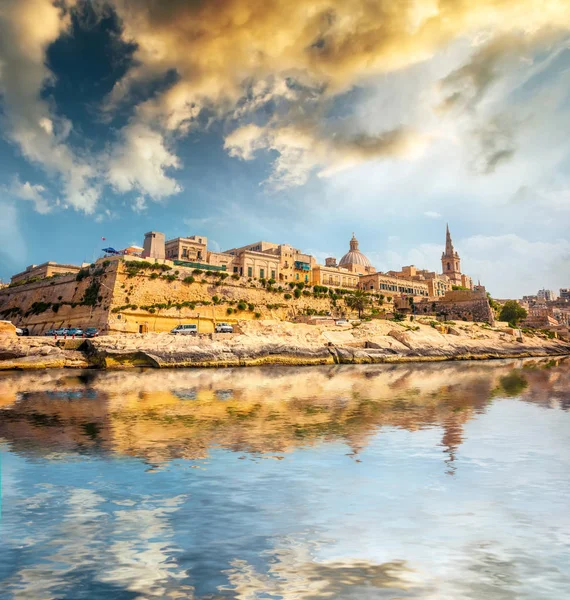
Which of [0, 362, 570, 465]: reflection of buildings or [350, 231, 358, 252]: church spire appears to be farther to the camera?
[350, 231, 358, 252]: church spire

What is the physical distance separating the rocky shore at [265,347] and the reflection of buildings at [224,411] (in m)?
6.51

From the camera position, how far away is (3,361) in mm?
24000

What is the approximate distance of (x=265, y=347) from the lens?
1139 inches

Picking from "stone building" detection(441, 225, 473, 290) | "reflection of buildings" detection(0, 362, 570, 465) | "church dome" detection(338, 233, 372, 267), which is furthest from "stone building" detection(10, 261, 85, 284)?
"stone building" detection(441, 225, 473, 290)

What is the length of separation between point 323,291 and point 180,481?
154 ft

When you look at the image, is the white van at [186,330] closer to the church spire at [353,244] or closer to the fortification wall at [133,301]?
the fortification wall at [133,301]

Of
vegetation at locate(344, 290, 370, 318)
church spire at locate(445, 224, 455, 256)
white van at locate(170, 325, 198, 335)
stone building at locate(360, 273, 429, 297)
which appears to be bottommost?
white van at locate(170, 325, 198, 335)

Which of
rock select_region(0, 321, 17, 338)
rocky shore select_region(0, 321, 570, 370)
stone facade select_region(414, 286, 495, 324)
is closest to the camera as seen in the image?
rocky shore select_region(0, 321, 570, 370)

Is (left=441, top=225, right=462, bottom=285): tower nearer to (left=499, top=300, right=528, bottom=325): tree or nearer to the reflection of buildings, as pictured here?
(left=499, top=300, right=528, bottom=325): tree

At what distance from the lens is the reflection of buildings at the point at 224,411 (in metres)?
7.62

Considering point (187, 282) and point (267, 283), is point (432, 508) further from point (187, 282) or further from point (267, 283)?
point (267, 283)

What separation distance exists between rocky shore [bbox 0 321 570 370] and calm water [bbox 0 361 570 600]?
15812 millimetres

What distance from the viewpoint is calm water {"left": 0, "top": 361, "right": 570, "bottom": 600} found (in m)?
3.34

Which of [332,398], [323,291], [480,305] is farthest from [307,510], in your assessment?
[480,305]
